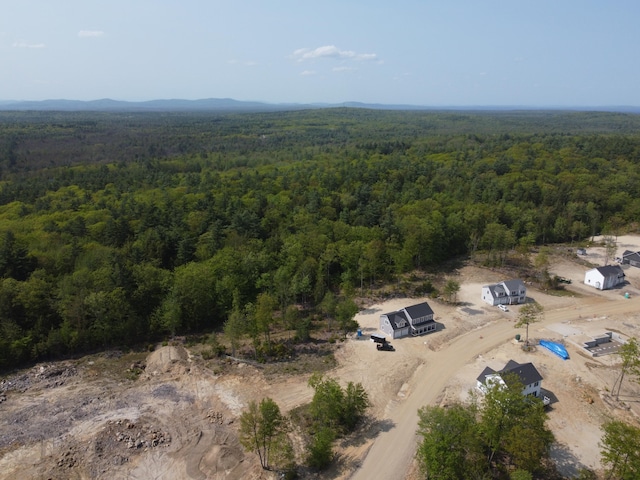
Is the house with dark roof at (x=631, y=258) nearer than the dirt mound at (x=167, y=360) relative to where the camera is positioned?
No

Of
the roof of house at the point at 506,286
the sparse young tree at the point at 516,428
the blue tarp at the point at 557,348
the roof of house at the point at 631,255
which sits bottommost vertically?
the blue tarp at the point at 557,348

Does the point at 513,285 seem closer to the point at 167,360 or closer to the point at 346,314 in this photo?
the point at 346,314

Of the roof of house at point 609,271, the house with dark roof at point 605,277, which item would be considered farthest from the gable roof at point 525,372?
the roof of house at point 609,271

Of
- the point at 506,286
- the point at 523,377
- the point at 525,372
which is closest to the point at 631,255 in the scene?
the point at 506,286

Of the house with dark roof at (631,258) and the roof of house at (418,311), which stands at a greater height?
the roof of house at (418,311)

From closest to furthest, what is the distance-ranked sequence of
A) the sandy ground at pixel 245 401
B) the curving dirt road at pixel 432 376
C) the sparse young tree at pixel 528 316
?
the curving dirt road at pixel 432 376 < the sandy ground at pixel 245 401 < the sparse young tree at pixel 528 316

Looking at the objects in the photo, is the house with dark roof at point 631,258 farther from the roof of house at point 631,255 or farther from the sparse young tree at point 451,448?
the sparse young tree at point 451,448

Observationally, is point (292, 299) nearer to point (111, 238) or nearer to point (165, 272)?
point (165, 272)
